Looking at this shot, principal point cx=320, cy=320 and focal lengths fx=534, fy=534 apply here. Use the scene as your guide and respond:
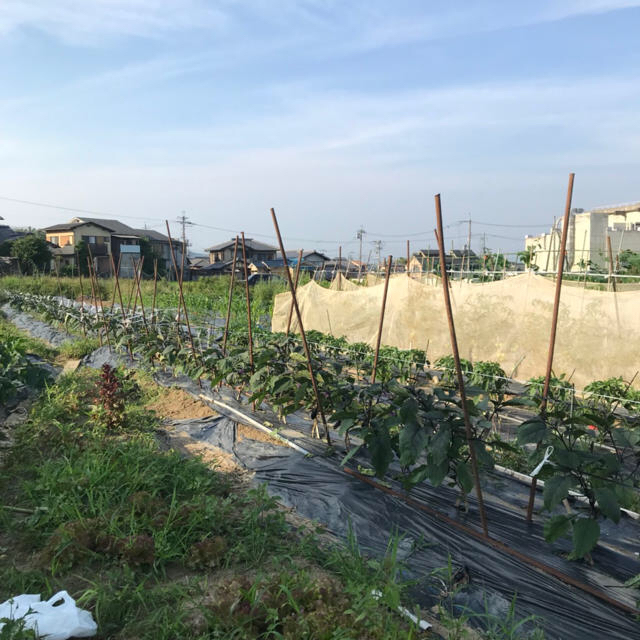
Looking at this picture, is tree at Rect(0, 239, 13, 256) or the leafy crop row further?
tree at Rect(0, 239, 13, 256)

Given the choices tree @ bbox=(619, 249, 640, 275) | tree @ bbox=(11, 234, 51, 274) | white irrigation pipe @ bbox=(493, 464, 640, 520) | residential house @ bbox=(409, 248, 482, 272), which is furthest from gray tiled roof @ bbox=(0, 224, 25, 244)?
white irrigation pipe @ bbox=(493, 464, 640, 520)

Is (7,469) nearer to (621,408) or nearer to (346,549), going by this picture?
(346,549)

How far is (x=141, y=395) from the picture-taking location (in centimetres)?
565

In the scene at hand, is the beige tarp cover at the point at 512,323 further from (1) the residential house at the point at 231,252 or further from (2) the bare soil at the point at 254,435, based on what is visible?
(1) the residential house at the point at 231,252

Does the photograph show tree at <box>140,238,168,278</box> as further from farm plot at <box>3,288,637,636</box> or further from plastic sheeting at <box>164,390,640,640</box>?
plastic sheeting at <box>164,390,640,640</box>

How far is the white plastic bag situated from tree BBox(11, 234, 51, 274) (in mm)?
27874

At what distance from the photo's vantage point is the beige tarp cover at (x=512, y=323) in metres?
6.10

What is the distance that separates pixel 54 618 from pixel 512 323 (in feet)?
20.5

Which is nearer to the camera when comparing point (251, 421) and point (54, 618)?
point (54, 618)

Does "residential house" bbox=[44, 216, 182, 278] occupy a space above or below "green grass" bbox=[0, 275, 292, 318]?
above

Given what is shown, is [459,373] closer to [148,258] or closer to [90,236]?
[148,258]

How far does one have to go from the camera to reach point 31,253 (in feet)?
88.5

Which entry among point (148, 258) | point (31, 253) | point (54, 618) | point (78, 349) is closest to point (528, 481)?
point (54, 618)

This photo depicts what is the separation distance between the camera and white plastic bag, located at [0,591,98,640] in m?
1.96
